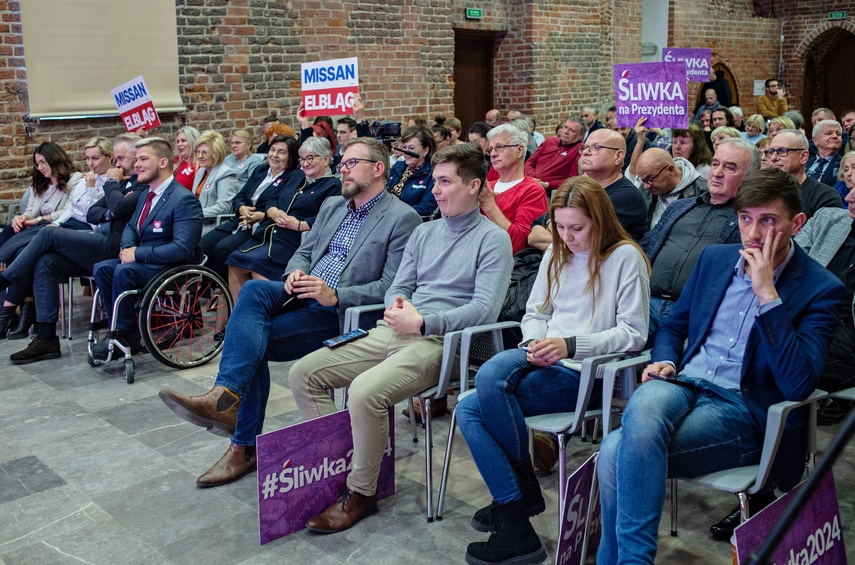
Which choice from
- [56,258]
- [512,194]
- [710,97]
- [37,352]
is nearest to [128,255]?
[56,258]

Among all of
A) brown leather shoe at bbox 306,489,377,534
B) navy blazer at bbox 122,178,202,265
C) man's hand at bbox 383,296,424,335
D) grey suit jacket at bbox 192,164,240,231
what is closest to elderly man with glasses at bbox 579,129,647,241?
man's hand at bbox 383,296,424,335

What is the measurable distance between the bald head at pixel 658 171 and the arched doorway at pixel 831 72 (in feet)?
43.4

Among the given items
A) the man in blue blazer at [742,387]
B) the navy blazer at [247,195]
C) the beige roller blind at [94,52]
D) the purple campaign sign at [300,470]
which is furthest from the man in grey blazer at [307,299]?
the beige roller blind at [94,52]

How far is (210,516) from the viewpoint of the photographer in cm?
296

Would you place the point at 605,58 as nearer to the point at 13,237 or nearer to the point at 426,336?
the point at 13,237

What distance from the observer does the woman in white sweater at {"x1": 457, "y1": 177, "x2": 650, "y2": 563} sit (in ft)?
8.39

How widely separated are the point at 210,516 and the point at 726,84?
12.4 meters

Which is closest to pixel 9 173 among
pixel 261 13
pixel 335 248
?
pixel 261 13

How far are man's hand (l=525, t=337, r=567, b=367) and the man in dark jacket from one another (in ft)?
10.3

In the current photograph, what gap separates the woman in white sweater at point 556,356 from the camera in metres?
2.56

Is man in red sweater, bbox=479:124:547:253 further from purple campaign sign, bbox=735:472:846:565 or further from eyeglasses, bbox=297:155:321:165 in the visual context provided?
purple campaign sign, bbox=735:472:846:565

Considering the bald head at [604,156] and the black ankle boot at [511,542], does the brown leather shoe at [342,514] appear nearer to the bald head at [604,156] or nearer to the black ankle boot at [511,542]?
the black ankle boot at [511,542]

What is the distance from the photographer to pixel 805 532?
2082 millimetres

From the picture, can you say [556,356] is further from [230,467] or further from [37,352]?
[37,352]
